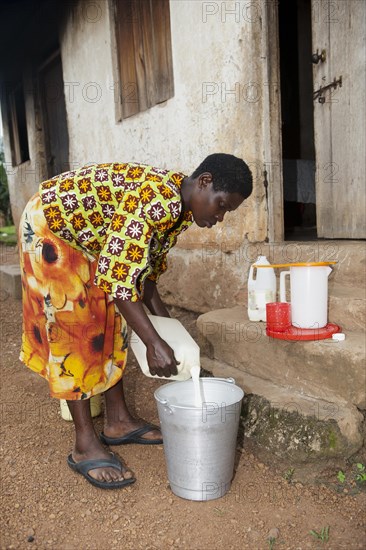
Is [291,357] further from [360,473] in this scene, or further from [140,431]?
[140,431]

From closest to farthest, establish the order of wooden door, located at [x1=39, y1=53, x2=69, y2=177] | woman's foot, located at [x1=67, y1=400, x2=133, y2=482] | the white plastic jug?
woman's foot, located at [x1=67, y1=400, x2=133, y2=482]
the white plastic jug
wooden door, located at [x1=39, y1=53, x2=69, y2=177]

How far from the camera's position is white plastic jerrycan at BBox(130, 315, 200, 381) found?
5.76ft

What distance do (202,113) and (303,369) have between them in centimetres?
193

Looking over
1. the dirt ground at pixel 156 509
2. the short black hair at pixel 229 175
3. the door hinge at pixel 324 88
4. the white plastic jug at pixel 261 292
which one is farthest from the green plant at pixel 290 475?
the door hinge at pixel 324 88

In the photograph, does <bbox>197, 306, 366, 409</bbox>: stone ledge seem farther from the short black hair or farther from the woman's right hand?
the short black hair

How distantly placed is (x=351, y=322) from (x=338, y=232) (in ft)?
2.97

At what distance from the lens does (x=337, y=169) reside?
9.77 feet

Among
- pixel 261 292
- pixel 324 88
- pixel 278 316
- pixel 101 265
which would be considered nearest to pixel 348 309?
pixel 278 316

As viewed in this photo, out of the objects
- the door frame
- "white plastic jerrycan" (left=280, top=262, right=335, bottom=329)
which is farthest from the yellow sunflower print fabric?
the door frame

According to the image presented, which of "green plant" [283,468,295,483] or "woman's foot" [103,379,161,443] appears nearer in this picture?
"green plant" [283,468,295,483]

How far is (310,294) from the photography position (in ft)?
7.16

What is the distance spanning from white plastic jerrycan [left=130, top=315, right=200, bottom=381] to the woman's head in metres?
0.42

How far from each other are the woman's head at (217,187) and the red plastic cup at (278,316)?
26.0 inches

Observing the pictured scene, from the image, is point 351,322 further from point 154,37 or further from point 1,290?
point 1,290
